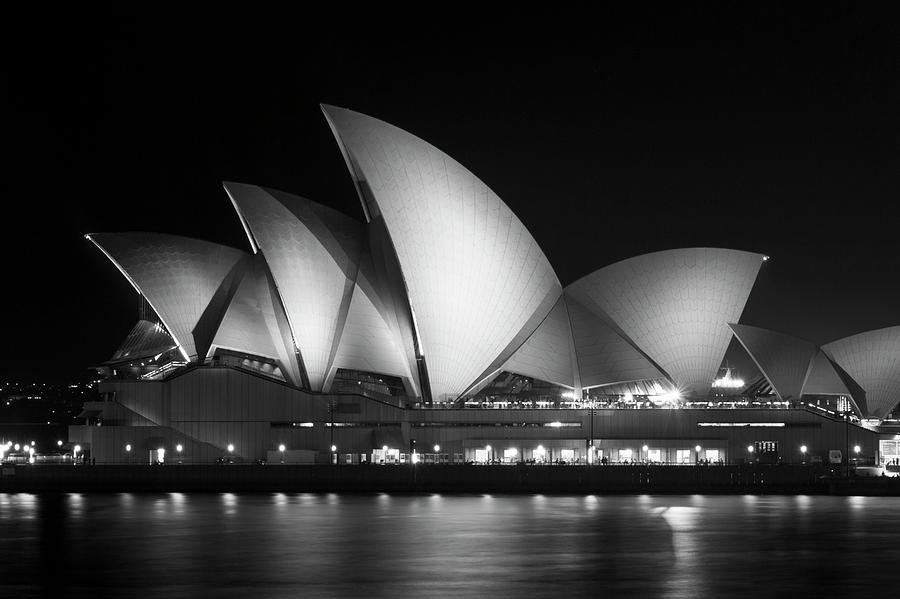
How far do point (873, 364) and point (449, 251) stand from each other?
27977 mm

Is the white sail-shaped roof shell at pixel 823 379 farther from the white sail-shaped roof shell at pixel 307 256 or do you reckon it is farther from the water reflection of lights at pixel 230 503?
the water reflection of lights at pixel 230 503

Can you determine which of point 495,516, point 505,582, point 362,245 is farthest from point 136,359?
point 505,582

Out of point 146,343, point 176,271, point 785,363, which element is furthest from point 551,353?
point 146,343

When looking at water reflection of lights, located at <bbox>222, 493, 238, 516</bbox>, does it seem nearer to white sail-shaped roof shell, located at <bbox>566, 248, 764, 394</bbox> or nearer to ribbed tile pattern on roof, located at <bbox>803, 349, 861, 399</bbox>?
white sail-shaped roof shell, located at <bbox>566, 248, 764, 394</bbox>

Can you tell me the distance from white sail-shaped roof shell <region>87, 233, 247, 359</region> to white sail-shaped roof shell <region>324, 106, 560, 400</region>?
11.2 metres

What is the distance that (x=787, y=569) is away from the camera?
29.7 metres

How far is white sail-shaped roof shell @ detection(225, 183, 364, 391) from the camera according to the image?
6356 cm

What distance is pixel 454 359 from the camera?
2606 inches

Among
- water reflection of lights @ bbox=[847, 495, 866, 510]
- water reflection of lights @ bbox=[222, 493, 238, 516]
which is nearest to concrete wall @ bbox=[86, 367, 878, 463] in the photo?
water reflection of lights @ bbox=[222, 493, 238, 516]

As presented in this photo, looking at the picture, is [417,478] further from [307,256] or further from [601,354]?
[601,354]

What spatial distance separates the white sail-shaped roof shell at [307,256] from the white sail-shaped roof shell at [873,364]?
96.9 ft

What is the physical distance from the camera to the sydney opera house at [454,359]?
6450cm

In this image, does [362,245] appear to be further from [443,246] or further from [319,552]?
[319,552]

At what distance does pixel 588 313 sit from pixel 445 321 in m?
9.94
